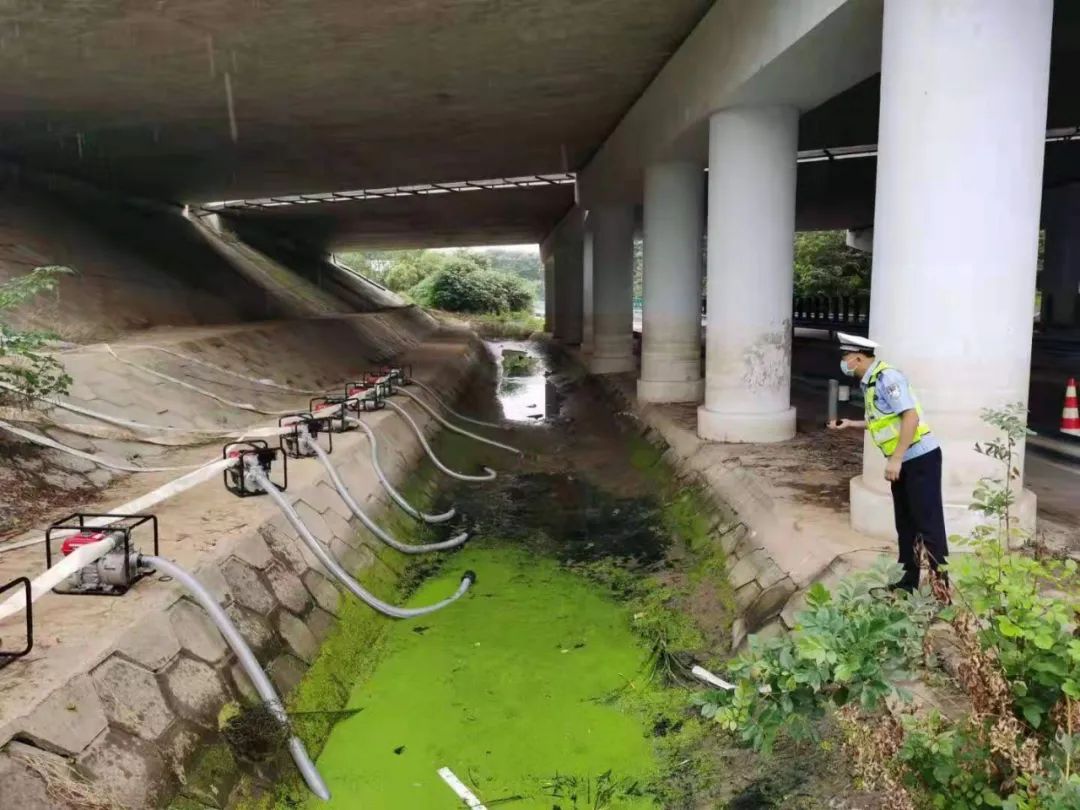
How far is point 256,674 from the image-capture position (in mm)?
4789

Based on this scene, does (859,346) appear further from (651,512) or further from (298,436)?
(298,436)

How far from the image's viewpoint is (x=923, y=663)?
120 inches

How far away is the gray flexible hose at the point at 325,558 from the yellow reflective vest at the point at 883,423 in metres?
4.08

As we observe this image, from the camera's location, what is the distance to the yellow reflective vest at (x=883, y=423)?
5.18 meters

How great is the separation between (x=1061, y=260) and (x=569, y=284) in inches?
709

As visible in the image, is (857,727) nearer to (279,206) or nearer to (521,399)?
(521,399)

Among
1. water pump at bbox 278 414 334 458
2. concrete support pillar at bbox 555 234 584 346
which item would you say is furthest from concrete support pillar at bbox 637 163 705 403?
concrete support pillar at bbox 555 234 584 346

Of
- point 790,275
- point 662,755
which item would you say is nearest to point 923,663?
point 662,755

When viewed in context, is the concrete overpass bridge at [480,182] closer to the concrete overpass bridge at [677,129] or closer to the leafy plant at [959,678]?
the concrete overpass bridge at [677,129]

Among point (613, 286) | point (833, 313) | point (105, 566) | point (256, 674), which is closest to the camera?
point (256, 674)

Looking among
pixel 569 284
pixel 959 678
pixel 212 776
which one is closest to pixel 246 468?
pixel 212 776

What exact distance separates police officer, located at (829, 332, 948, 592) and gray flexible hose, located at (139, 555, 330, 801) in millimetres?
3699

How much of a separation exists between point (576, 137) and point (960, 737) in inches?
643

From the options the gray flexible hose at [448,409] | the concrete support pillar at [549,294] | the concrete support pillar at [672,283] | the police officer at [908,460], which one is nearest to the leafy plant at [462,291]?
the concrete support pillar at [549,294]
